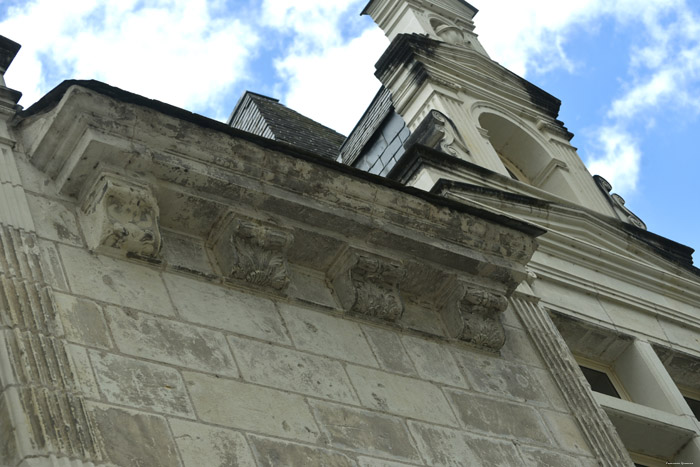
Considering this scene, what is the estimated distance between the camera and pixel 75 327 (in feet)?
16.9

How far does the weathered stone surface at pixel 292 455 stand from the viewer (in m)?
5.16

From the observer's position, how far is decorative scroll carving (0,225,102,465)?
4453mm

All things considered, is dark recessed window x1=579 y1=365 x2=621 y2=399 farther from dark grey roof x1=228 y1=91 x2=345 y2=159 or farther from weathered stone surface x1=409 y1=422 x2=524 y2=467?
dark grey roof x1=228 y1=91 x2=345 y2=159

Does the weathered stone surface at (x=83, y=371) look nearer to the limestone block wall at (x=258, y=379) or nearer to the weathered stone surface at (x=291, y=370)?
the limestone block wall at (x=258, y=379)

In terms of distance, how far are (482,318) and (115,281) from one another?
247cm

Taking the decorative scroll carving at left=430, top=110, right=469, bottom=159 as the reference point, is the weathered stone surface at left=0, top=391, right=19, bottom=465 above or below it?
below

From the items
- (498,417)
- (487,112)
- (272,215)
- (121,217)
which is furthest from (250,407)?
(487,112)

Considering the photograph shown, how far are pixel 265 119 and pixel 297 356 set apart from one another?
7031 mm

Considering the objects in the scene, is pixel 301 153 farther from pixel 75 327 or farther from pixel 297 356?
pixel 75 327

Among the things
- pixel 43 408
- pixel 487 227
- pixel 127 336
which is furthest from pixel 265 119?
pixel 43 408

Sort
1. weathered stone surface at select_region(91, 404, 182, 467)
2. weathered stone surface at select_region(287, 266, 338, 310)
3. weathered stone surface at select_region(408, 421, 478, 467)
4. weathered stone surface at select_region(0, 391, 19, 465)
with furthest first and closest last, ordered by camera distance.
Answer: weathered stone surface at select_region(287, 266, 338, 310)
weathered stone surface at select_region(408, 421, 478, 467)
weathered stone surface at select_region(91, 404, 182, 467)
weathered stone surface at select_region(0, 391, 19, 465)

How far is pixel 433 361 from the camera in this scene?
→ 6.66 metres

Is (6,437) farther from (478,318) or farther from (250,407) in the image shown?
(478,318)

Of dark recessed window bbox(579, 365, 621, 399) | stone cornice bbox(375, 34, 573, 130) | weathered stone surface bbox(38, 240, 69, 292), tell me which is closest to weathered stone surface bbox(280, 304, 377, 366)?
weathered stone surface bbox(38, 240, 69, 292)
